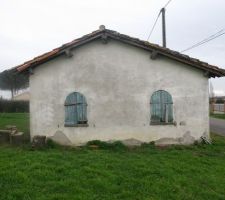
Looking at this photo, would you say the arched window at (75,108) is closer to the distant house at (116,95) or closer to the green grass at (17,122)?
the distant house at (116,95)

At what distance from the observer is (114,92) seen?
1364cm

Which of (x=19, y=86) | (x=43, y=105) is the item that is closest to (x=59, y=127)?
(x=43, y=105)

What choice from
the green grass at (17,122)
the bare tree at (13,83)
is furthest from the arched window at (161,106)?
the bare tree at (13,83)

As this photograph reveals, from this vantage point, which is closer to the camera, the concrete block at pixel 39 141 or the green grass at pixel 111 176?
the green grass at pixel 111 176

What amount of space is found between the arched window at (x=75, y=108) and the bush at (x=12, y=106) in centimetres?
3128

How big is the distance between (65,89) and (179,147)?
15.5 ft

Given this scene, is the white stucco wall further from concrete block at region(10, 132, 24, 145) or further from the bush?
the bush

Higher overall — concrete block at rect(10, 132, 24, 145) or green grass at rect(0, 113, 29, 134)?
green grass at rect(0, 113, 29, 134)

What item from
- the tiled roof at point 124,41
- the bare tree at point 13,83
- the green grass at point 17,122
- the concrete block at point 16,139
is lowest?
the concrete block at point 16,139

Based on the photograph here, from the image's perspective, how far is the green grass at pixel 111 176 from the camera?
289 inches

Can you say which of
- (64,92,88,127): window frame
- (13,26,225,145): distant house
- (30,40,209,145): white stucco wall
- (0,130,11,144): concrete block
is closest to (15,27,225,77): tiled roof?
(13,26,225,145): distant house

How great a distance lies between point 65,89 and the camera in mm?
13578

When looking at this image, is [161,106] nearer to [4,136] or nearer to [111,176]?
[111,176]

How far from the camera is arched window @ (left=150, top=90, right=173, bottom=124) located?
1369cm
